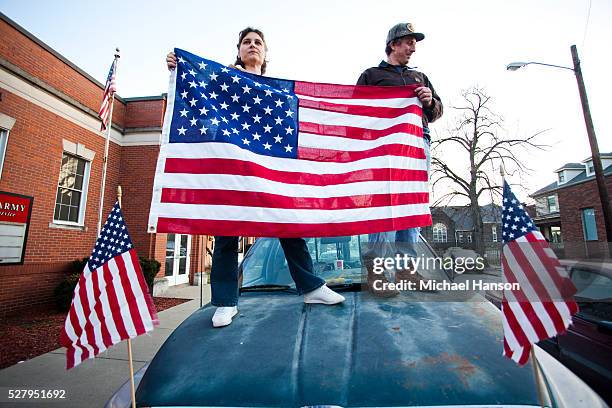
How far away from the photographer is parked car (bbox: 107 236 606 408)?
133 centimetres

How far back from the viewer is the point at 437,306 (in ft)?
7.06

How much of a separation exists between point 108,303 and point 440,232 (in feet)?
194

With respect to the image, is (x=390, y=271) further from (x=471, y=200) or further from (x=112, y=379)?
(x=471, y=200)

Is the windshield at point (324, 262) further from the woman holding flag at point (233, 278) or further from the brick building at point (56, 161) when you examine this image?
the brick building at point (56, 161)

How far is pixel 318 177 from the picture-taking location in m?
2.44

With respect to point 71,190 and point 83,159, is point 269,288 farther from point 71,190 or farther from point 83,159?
point 83,159

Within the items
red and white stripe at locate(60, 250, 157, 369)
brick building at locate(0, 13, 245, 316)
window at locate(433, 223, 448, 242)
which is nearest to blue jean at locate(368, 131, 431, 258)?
red and white stripe at locate(60, 250, 157, 369)

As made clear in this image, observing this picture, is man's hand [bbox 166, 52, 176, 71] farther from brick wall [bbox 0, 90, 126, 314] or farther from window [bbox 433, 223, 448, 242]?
window [bbox 433, 223, 448, 242]

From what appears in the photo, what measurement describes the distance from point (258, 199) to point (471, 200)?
25.3 m

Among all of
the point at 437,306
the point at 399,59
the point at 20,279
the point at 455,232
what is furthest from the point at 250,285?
the point at 455,232

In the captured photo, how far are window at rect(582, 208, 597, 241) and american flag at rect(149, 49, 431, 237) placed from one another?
2602cm

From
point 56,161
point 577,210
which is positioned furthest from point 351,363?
point 577,210

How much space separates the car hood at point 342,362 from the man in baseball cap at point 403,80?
76 centimetres

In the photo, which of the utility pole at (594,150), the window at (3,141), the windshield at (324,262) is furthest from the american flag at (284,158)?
the utility pole at (594,150)
